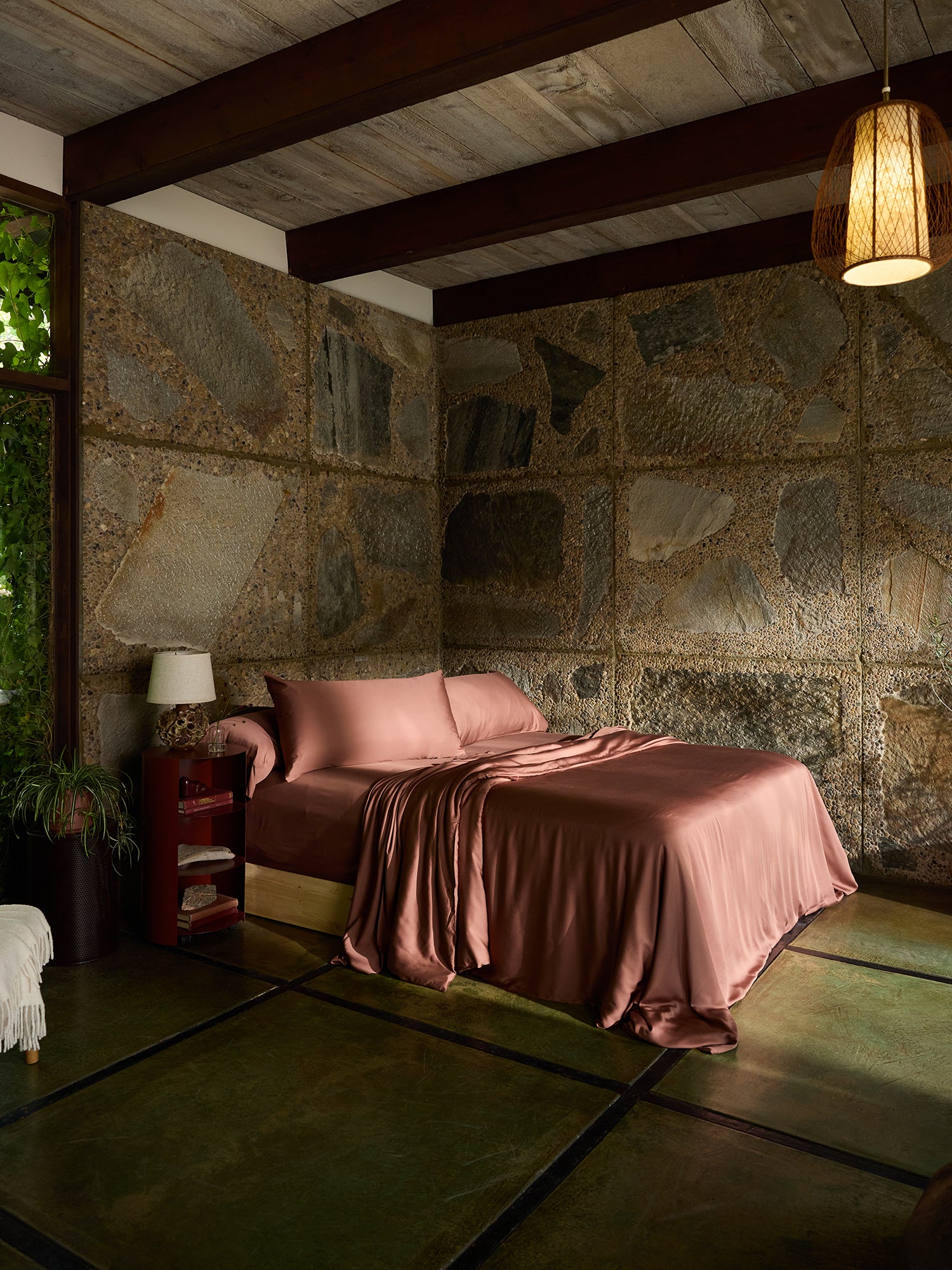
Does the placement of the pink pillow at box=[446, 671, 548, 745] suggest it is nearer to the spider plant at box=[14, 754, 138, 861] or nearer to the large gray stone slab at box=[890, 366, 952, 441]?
the spider plant at box=[14, 754, 138, 861]

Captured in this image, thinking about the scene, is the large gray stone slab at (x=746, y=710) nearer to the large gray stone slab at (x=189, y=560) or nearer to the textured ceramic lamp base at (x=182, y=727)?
the large gray stone slab at (x=189, y=560)

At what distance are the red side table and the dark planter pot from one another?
213 mm

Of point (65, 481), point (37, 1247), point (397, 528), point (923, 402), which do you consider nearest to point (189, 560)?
point (65, 481)

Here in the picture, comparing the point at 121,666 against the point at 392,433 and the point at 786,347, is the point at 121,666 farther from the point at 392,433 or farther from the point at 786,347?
the point at 786,347

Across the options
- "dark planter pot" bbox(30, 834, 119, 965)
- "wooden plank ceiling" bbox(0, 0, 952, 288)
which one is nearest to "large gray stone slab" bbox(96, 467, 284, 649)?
"dark planter pot" bbox(30, 834, 119, 965)

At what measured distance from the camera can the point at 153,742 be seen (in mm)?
4133

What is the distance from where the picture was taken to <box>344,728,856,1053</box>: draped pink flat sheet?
288cm

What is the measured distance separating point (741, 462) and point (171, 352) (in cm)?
269

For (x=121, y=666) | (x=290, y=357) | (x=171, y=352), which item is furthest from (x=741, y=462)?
(x=121, y=666)

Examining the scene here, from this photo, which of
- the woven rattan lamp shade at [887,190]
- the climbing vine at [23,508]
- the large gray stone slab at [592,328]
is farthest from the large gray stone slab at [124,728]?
the woven rattan lamp shade at [887,190]

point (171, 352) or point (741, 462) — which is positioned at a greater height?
point (171, 352)

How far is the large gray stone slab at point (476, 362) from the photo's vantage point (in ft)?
17.9

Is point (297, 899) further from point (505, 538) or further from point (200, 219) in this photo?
point (200, 219)

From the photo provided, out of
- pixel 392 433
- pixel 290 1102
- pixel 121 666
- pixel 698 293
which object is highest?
pixel 698 293
